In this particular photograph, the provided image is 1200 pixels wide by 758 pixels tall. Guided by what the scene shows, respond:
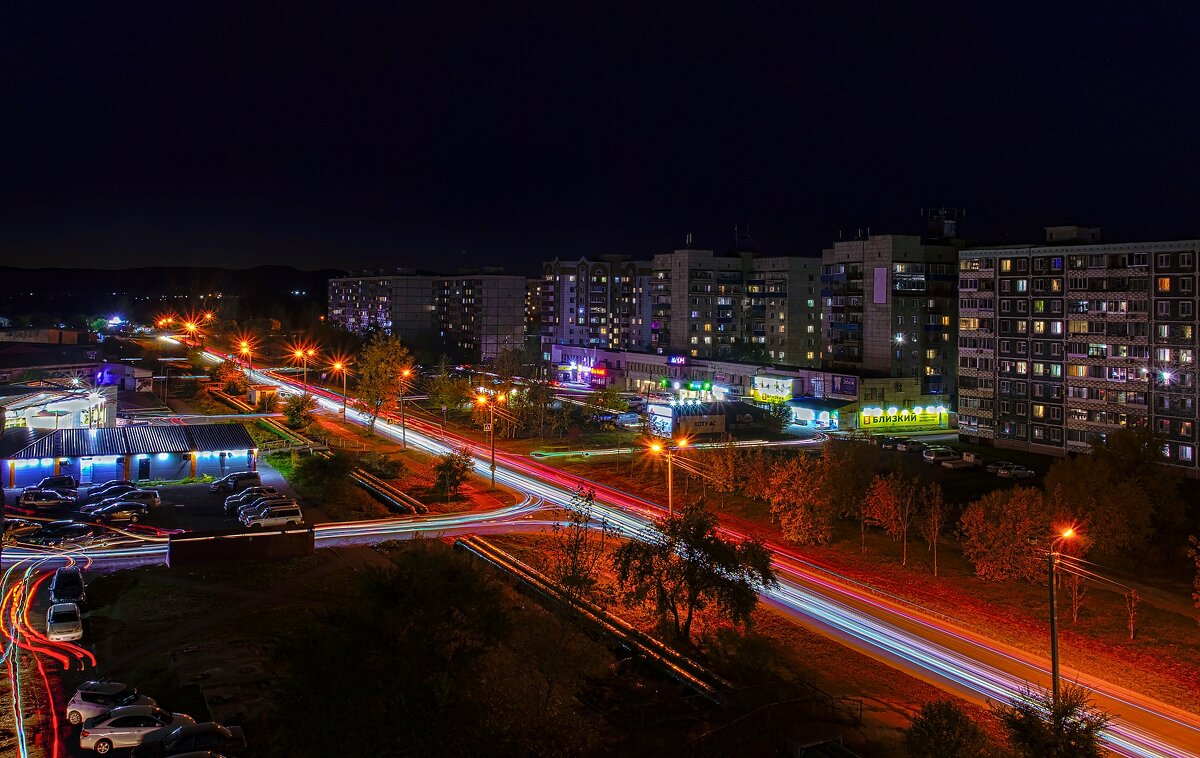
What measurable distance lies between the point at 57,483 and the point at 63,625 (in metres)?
14.8

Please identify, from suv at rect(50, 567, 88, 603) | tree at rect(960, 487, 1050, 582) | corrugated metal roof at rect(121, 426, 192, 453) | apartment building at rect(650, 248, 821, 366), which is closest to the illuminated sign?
apartment building at rect(650, 248, 821, 366)

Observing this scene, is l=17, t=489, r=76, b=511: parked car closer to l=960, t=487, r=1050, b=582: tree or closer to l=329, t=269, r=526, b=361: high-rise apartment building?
l=960, t=487, r=1050, b=582: tree

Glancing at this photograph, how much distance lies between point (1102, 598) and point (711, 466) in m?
13.6

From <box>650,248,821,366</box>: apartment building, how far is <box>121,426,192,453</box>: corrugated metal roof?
4561 cm

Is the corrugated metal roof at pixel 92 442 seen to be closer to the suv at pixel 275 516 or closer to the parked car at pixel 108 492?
the parked car at pixel 108 492

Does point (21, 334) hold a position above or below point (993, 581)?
above

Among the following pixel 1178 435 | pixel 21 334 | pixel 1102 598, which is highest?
pixel 21 334

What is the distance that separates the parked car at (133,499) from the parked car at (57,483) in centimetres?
292

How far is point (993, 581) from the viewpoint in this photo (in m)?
23.3

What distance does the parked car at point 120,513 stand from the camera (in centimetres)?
2509

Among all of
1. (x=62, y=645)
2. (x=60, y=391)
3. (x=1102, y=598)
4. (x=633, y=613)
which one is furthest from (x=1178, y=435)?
(x=60, y=391)

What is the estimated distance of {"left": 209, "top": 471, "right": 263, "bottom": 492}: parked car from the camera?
29453 millimetres

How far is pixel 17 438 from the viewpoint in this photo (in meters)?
32.0

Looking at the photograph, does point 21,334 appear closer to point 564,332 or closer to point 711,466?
point 564,332
